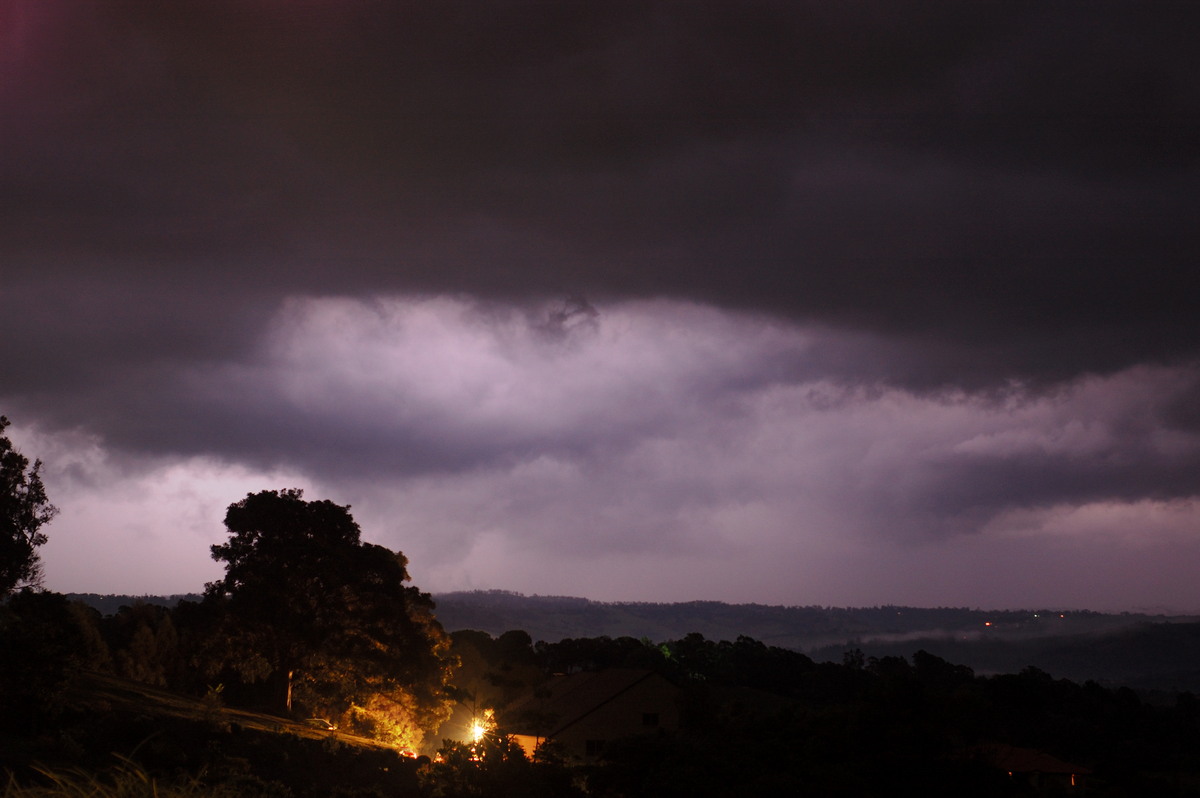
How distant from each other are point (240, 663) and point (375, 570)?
26.1ft

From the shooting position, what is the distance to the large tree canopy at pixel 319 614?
49.8 m

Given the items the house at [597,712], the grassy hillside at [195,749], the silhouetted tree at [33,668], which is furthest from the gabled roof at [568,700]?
the silhouetted tree at [33,668]

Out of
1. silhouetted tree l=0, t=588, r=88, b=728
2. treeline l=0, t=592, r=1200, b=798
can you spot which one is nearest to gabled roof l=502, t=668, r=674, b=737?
treeline l=0, t=592, r=1200, b=798

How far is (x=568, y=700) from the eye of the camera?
5650 cm

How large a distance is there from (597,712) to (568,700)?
3.61 metres

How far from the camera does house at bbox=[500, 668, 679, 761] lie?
51.1m

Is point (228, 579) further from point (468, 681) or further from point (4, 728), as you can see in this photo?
point (468, 681)

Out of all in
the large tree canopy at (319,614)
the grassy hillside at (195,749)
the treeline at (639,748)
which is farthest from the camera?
the large tree canopy at (319,614)

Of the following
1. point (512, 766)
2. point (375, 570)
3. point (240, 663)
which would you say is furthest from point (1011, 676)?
point (512, 766)

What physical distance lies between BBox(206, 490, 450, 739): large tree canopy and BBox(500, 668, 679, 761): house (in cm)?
593

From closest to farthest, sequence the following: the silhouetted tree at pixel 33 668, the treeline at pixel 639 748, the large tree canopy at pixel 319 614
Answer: the treeline at pixel 639 748
the silhouetted tree at pixel 33 668
the large tree canopy at pixel 319 614

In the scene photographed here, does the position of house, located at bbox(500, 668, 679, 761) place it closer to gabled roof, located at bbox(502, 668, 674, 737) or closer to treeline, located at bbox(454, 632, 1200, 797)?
gabled roof, located at bbox(502, 668, 674, 737)

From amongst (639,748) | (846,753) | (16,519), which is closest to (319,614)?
(16,519)

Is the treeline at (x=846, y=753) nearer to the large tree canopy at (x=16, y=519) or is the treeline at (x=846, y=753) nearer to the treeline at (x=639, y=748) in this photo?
the treeline at (x=639, y=748)
